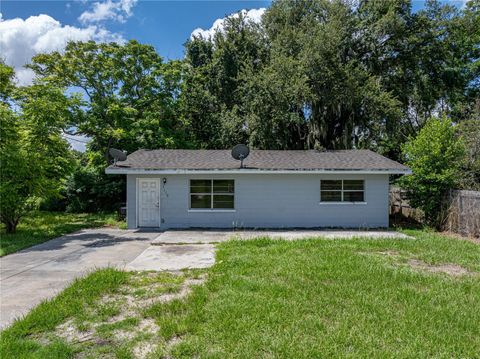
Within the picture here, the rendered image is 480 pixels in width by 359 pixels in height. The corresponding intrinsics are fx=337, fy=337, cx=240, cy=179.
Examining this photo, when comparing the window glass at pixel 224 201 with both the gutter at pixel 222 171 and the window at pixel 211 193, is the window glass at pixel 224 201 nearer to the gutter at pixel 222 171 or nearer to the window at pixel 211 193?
the window at pixel 211 193

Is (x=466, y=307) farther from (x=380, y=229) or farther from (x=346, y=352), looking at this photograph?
(x=380, y=229)

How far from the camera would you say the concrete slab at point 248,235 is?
10.6 meters

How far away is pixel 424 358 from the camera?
11.8 ft

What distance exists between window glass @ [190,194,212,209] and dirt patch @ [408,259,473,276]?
25.0 ft

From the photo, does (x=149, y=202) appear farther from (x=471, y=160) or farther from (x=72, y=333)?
(x=471, y=160)

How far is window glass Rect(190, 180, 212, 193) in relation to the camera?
43.3ft

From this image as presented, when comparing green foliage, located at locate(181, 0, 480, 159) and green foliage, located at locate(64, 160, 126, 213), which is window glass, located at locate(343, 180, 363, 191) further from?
green foliage, located at locate(64, 160, 126, 213)

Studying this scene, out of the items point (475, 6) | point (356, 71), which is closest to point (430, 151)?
point (356, 71)

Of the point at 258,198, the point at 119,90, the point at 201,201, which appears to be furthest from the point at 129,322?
the point at 119,90

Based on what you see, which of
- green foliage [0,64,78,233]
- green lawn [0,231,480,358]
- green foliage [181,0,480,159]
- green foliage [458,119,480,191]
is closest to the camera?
green lawn [0,231,480,358]

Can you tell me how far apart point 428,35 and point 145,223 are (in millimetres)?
18632

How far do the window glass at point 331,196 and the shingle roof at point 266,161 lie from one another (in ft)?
3.53

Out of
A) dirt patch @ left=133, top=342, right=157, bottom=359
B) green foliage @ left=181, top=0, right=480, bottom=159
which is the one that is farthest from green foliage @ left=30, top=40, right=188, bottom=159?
dirt patch @ left=133, top=342, right=157, bottom=359

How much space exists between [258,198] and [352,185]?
3.77 m
